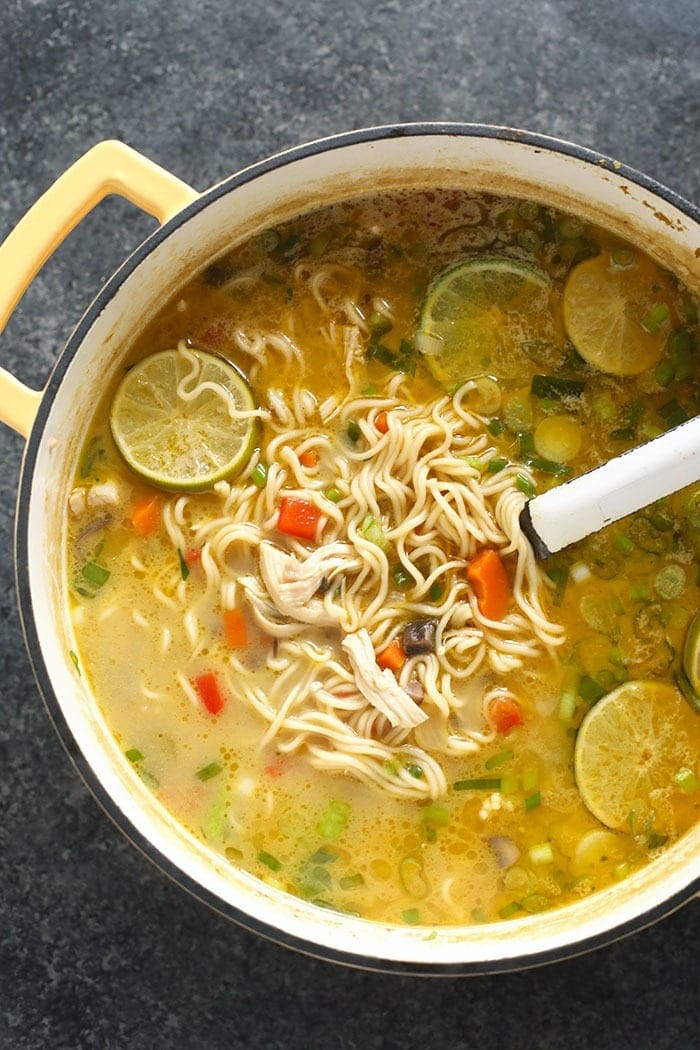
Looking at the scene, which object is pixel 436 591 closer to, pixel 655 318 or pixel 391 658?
pixel 391 658

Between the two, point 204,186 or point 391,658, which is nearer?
point 391,658

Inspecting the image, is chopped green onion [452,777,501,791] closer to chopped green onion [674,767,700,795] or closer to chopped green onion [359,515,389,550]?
chopped green onion [674,767,700,795]

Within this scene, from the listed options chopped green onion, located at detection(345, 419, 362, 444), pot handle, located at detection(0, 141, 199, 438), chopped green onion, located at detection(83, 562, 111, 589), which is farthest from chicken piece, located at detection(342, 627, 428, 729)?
pot handle, located at detection(0, 141, 199, 438)

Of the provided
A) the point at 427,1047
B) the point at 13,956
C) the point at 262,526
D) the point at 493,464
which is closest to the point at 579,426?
the point at 493,464

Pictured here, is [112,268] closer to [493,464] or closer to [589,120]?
[493,464]

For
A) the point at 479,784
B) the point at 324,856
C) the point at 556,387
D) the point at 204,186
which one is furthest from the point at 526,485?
the point at 204,186

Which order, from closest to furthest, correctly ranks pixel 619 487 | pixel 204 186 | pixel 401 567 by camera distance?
pixel 619 487, pixel 401 567, pixel 204 186

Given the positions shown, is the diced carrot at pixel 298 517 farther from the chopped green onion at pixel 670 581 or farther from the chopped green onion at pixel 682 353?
the chopped green onion at pixel 682 353
